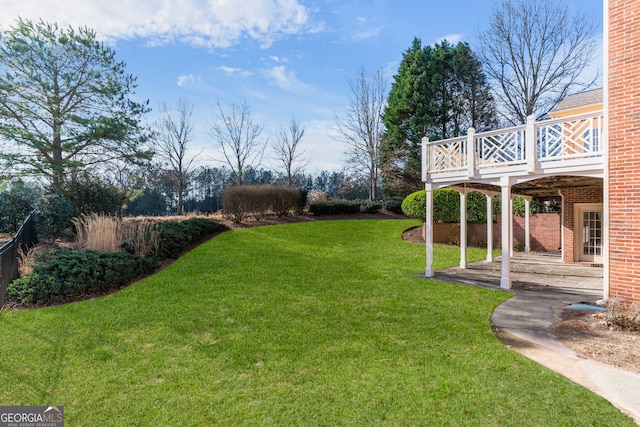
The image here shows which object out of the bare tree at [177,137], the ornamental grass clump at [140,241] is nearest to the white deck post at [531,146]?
the ornamental grass clump at [140,241]

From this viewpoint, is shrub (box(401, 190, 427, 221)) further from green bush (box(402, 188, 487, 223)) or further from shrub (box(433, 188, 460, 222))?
shrub (box(433, 188, 460, 222))

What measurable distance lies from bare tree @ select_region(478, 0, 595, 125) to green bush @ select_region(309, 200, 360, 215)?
11917 millimetres

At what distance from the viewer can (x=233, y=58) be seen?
14.8 meters

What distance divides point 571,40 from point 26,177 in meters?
28.7

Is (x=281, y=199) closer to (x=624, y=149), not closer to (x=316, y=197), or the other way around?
(x=316, y=197)

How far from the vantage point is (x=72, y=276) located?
6.79 meters

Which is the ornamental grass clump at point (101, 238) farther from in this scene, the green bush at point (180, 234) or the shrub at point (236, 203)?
the shrub at point (236, 203)

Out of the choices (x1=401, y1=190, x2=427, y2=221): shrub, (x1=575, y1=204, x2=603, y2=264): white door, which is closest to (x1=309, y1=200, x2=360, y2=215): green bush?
(x1=401, y1=190, x2=427, y2=221): shrub

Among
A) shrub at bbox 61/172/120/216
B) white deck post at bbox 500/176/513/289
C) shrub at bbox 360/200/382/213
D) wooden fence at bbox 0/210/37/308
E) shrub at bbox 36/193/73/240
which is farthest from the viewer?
shrub at bbox 360/200/382/213

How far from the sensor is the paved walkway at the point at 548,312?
3348 mm

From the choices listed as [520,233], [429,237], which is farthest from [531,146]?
[520,233]

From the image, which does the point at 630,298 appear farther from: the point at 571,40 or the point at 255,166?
the point at 255,166

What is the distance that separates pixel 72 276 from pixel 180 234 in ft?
13.7

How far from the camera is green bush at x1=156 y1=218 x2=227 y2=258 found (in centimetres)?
1009
